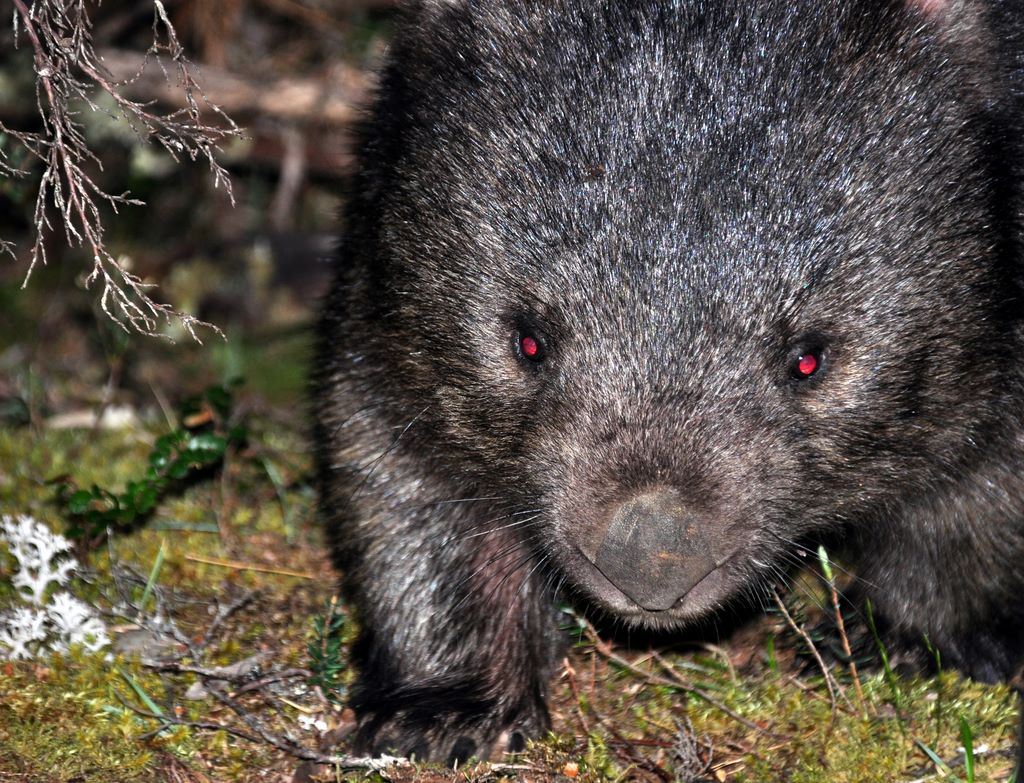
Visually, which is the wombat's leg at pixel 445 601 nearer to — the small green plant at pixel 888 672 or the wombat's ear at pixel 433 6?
the small green plant at pixel 888 672

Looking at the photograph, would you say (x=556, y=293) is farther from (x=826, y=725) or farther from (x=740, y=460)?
(x=826, y=725)

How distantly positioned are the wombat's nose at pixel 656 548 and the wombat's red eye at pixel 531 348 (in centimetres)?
47

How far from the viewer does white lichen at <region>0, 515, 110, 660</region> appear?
12.5 ft

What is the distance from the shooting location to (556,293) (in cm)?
323

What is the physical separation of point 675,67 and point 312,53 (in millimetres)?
5201

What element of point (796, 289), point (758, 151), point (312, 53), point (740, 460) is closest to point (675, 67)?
point (758, 151)

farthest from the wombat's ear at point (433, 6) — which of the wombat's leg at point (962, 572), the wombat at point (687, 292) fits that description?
the wombat's leg at point (962, 572)

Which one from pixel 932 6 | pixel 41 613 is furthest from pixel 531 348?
pixel 41 613

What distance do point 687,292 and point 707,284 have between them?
0.05 meters

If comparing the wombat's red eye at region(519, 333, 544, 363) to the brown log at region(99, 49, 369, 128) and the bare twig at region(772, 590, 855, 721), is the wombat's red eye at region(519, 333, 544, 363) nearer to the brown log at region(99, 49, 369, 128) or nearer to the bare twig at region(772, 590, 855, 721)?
the bare twig at region(772, 590, 855, 721)

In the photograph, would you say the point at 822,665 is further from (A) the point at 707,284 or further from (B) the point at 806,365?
(A) the point at 707,284

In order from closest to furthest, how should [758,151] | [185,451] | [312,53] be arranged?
1. [758,151]
2. [185,451]
3. [312,53]

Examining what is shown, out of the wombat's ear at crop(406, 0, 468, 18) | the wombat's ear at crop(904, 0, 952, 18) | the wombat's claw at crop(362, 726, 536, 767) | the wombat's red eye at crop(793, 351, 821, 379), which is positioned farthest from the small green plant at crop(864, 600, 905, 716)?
the wombat's ear at crop(406, 0, 468, 18)

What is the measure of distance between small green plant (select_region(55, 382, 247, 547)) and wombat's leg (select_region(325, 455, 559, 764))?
0.83 meters
